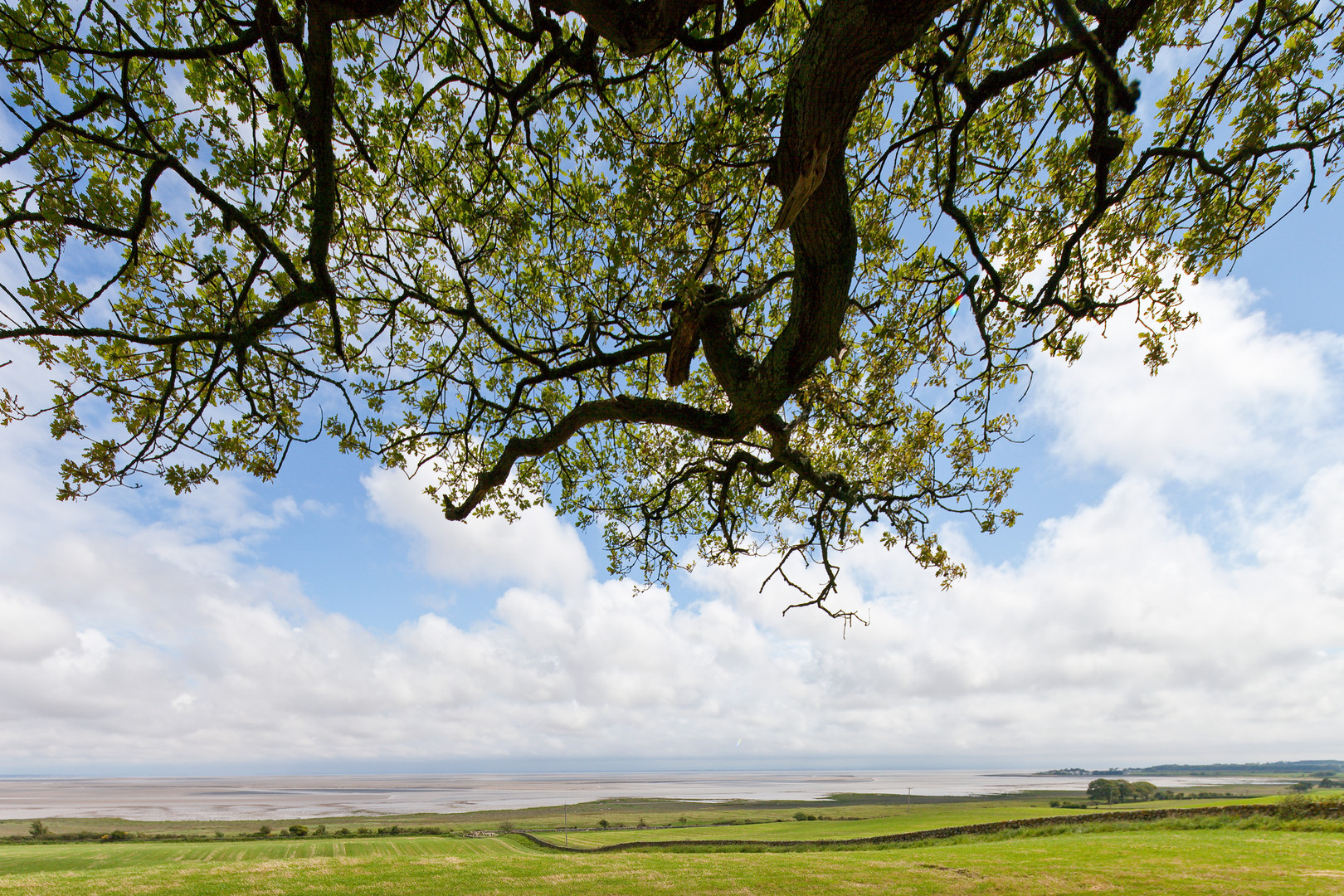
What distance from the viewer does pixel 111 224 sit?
4.72 m

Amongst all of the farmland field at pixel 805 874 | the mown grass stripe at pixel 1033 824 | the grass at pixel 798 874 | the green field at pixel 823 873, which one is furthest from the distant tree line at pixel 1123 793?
the farmland field at pixel 805 874

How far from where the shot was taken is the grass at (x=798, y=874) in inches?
331

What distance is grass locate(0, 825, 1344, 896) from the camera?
27.6ft

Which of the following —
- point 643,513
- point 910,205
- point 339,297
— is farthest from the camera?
point 643,513

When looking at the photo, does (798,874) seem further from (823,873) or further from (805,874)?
(823,873)

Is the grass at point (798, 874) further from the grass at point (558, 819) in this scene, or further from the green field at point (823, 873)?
the grass at point (558, 819)

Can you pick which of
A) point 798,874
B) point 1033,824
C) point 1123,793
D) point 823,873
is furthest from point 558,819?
point 1123,793

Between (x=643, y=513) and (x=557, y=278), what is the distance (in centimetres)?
411

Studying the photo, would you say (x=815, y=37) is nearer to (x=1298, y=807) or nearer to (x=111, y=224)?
(x=111, y=224)

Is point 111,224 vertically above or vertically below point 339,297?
below

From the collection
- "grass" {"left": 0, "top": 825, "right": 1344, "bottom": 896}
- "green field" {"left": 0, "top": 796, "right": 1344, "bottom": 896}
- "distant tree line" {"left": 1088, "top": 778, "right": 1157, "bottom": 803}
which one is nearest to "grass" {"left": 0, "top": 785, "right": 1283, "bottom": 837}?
"distant tree line" {"left": 1088, "top": 778, "right": 1157, "bottom": 803}

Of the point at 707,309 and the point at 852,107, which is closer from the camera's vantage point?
the point at 852,107

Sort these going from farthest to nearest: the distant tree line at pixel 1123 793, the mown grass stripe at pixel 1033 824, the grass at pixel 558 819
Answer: the distant tree line at pixel 1123 793 < the grass at pixel 558 819 < the mown grass stripe at pixel 1033 824

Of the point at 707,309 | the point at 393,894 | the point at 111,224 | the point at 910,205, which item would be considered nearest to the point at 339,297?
the point at 111,224
